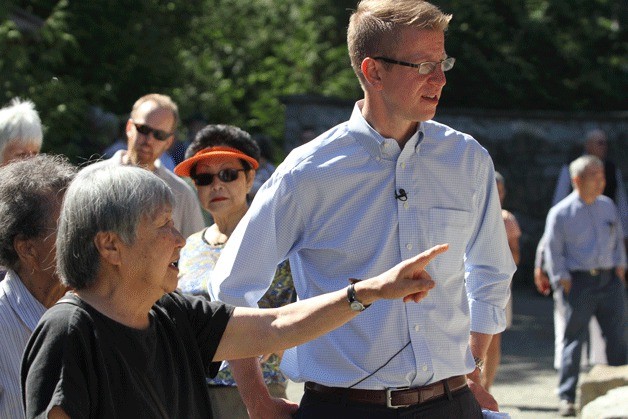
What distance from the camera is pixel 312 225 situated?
146 inches

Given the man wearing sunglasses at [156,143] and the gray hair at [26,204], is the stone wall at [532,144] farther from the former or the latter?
the gray hair at [26,204]

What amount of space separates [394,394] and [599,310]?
Answer: 630 cm

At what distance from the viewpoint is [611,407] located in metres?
7.32

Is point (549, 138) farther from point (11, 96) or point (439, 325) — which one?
point (439, 325)

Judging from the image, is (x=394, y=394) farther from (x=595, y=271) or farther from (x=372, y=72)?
(x=595, y=271)

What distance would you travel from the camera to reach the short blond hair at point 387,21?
147 inches

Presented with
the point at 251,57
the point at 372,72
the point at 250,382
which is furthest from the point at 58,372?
the point at 251,57

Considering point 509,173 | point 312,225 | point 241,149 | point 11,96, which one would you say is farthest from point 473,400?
point 509,173

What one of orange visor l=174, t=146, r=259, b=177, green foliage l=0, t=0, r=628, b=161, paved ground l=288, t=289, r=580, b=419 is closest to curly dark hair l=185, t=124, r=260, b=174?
orange visor l=174, t=146, r=259, b=177

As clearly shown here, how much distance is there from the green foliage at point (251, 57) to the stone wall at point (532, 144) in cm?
275

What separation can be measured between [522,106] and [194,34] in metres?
5.70

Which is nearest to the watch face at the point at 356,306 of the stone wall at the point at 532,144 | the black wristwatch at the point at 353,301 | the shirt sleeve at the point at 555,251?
the black wristwatch at the point at 353,301

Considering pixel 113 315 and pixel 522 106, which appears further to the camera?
pixel 522 106

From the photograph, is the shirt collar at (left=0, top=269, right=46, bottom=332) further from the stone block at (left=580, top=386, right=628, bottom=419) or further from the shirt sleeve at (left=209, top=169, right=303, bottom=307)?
the stone block at (left=580, top=386, right=628, bottom=419)
